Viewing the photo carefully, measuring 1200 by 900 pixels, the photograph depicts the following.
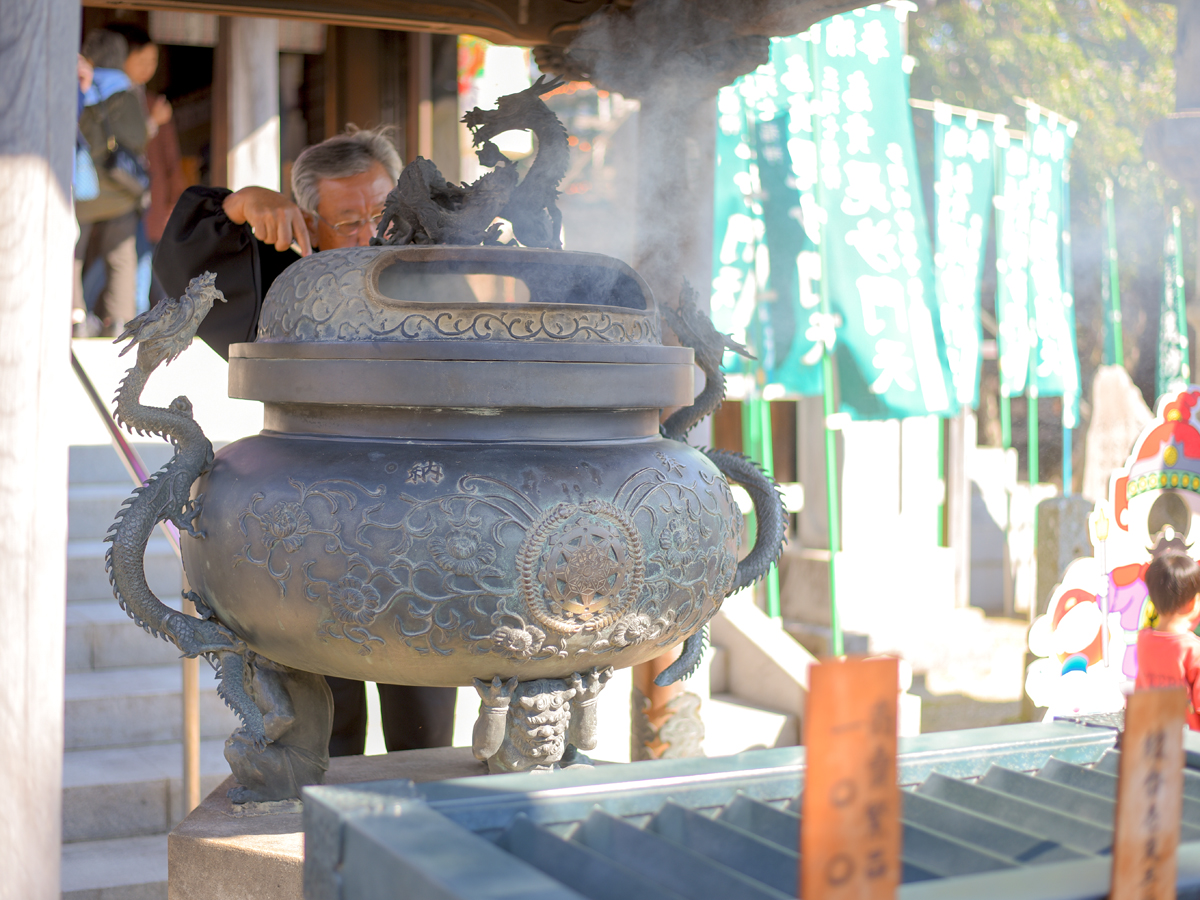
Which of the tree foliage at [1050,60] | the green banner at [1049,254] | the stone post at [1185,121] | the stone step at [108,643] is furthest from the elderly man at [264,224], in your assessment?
the tree foliage at [1050,60]

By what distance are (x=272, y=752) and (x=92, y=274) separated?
16.0 ft

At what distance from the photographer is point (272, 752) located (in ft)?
6.75

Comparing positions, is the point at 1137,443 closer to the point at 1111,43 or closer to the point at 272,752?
the point at 272,752

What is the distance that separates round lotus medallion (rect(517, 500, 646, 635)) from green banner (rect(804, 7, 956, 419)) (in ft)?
12.4

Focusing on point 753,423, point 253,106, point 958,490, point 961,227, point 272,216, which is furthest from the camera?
point 958,490

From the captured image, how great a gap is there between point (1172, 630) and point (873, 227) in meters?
2.70

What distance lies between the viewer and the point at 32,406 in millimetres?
1784

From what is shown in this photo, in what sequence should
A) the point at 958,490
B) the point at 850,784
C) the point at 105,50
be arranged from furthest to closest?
the point at 958,490 → the point at 105,50 → the point at 850,784

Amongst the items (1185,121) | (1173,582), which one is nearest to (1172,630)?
(1173,582)

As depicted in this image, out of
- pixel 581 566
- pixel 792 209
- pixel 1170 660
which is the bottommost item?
pixel 1170 660

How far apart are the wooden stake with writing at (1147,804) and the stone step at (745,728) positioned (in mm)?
3409

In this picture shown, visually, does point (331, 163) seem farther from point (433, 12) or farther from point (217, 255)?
point (433, 12)

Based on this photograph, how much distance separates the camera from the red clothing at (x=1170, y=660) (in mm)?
3016

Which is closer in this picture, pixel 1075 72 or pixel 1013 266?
pixel 1013 266
